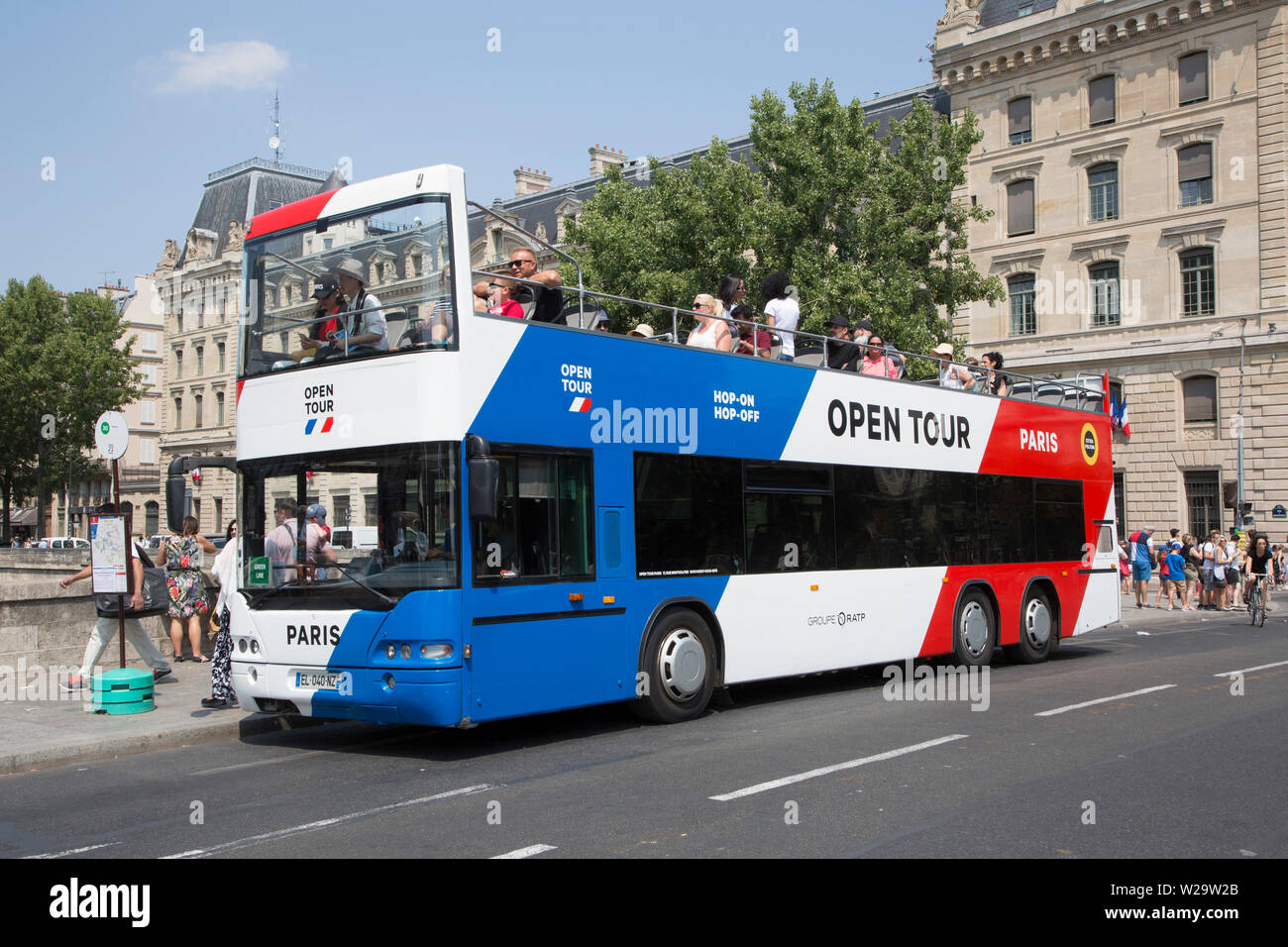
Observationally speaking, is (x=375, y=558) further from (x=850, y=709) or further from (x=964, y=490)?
(x=964, y=490)

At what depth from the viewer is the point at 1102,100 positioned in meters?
41.8

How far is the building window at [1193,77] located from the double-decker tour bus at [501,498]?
3364cm

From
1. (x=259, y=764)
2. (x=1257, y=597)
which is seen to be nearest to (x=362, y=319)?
(x=259, y=764)

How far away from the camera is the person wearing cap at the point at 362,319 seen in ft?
29.2

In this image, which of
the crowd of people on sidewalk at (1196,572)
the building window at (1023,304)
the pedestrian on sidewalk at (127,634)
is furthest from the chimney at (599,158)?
the pedestrian on sidewalk at (127,634)

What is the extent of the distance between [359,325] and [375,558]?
71.6 inches

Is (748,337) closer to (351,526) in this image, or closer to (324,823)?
(351,526)

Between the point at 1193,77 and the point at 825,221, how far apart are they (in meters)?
16.8

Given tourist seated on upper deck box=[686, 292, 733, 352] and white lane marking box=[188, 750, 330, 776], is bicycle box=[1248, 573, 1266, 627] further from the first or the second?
white lane marking box=[188, 750, 330, 776]

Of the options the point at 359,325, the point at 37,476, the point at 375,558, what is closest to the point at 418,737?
the point at 375,558

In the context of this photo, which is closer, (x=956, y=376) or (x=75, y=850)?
(x=75, y=850)

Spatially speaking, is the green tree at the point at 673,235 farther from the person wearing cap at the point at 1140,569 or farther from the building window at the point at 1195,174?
the building window at the point at 1195,174

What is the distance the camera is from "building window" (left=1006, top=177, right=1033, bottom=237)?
43.8m

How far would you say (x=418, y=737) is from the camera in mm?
10062
